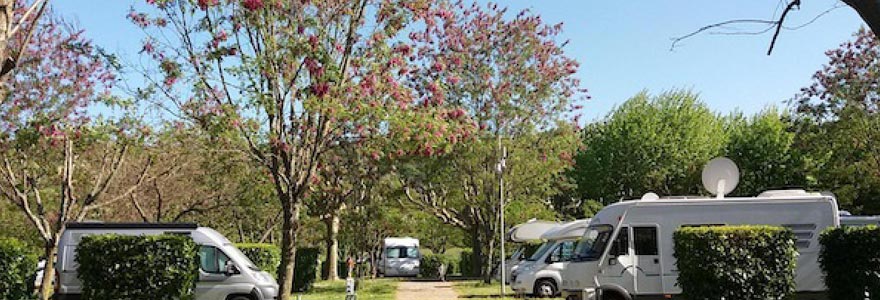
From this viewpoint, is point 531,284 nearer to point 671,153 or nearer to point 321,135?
point 321,135

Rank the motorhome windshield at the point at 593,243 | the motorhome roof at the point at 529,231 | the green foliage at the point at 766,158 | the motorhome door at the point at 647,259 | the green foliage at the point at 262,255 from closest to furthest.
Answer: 1. the motorhome door at the point at 647,259
2. the motorhome windshield at the point at 593,243
3. the green foliage at the point at 262,255
4. the motorhome roof at the point at 529,231
5. the green foliage at the point at 766,158

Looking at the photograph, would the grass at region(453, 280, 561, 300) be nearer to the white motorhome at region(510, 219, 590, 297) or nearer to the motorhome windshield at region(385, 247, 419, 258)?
the white motorhome at region(510, 219, 590, 297)

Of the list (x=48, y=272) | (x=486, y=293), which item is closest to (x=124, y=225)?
(x=48, y=272)

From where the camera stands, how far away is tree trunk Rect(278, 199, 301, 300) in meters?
14.3

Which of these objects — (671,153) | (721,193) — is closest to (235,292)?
(721,193)

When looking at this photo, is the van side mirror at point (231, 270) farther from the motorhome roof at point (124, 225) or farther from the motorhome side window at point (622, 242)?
the motorhome side window at point (622, 242)

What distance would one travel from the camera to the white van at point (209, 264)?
14734 mm

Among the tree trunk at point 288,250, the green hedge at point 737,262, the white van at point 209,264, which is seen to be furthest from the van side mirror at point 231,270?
the green hedge at point 737,262

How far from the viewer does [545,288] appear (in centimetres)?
1948

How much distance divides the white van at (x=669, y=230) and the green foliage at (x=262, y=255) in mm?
9399

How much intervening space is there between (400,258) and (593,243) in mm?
31394

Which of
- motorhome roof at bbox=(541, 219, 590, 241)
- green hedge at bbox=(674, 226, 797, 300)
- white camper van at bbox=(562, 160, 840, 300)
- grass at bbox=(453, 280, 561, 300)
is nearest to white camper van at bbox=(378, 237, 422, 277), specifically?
grass at bbox=(453, 280, 561, 300)

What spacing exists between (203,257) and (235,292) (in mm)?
958

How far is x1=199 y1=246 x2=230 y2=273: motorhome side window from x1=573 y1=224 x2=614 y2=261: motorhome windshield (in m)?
6.83
